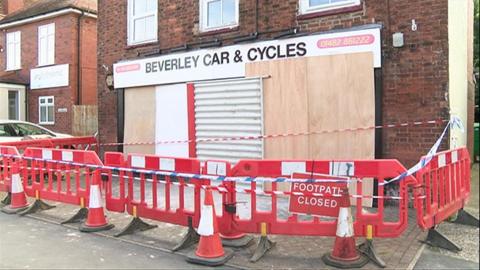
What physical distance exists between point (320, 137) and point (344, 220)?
3359 mm

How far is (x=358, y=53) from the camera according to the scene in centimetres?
781

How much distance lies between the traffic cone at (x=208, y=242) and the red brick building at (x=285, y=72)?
3448 millimetres

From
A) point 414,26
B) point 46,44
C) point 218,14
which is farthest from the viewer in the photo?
point 46,44

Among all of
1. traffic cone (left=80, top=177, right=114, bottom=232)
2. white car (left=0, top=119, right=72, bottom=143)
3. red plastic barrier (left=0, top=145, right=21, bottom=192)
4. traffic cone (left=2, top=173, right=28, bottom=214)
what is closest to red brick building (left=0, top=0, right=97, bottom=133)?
white car (left=0, top=119, right=72, bottom=143)

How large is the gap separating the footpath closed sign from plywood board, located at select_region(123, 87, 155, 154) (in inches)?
245

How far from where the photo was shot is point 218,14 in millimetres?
10055

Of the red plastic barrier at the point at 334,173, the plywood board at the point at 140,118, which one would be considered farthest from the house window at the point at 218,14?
the red plastic barrier at the point at 334,173

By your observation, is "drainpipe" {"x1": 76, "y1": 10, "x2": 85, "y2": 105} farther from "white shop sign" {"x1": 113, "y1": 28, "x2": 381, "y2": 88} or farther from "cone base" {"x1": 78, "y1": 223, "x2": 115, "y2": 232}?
"cone base" {"x1": 78, "y1": 223, "x2": 115, "y2": 232}

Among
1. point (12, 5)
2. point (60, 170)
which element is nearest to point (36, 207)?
point (60, 170)

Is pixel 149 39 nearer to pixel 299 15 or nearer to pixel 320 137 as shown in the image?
pixel 299 15

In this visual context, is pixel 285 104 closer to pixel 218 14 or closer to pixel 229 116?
pixel 229 116

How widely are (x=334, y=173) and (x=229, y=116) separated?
470 cm

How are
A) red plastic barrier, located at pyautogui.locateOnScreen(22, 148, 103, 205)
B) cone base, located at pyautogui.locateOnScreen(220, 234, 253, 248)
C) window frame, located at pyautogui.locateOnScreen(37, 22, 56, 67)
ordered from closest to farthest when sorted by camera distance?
cone base, located at pyautogui.locateOnScreen(220, 234, 253, 248), red plastic barrier, located at pyautogui.locateOnScreen(22, 148, 103, 205), window frame, located at pyautogui.locateOnScreen(37, 22, 56, 67)

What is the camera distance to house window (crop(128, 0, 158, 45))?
440 inches
